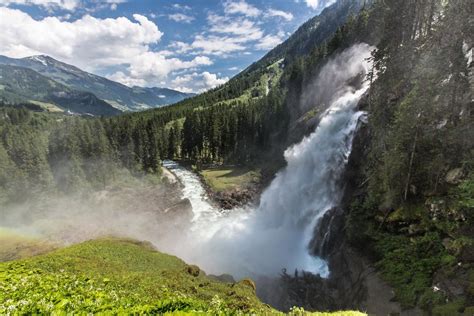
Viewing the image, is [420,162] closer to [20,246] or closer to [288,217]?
[288,217]

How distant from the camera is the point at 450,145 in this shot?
82.8ft

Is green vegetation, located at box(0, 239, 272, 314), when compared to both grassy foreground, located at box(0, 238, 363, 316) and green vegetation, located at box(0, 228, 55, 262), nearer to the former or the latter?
grassy foreground, located at box(0, 238, 363, 316)

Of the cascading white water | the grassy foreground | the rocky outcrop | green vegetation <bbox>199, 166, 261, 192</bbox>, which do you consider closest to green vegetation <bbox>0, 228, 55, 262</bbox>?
the grassy foreground

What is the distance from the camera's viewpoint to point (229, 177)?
80.0 m

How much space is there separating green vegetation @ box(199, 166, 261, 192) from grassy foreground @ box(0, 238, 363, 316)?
35.0 meters

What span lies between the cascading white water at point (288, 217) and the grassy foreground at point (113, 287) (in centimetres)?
1490

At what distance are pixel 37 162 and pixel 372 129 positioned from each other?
7569cm

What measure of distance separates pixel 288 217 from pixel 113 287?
41.9m

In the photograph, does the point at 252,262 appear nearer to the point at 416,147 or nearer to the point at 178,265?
the point at 178,265

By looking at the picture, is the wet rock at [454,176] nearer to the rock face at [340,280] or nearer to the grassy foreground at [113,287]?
the rock face at [340,280]

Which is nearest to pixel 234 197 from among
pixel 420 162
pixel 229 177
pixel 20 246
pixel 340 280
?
pixel 229 177

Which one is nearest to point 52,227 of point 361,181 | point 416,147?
point 361,181

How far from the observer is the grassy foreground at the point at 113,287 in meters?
8.53

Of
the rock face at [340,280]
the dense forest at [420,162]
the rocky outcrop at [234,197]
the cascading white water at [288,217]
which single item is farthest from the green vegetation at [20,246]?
the dense forest at [420,162]
